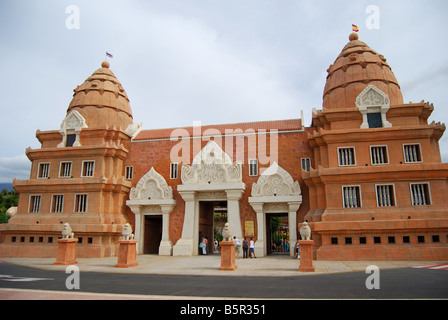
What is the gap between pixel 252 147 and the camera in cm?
2458

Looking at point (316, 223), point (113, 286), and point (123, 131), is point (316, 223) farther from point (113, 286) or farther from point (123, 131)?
point (123, 131)

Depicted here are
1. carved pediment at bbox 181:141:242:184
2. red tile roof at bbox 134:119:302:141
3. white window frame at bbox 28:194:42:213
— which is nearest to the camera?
carved pediment at bbox 181:141:242:184

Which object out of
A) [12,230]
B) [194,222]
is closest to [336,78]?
[194,222]

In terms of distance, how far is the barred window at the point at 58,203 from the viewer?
24875 millimetres

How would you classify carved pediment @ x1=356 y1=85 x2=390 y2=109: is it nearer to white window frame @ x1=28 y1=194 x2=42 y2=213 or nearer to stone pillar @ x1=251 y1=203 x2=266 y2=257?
stone pillar @ x1=251 y1=203 x2=266 y2=257

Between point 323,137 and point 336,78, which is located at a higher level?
point 336,78

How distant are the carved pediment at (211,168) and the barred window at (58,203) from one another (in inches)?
372

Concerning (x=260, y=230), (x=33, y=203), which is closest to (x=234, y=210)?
(x=260, y=230)

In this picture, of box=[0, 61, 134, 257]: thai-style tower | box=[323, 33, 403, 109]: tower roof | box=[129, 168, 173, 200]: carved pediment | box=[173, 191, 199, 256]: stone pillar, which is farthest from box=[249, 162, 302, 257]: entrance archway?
box=[0, 61, 134, 257]: thai-style tower

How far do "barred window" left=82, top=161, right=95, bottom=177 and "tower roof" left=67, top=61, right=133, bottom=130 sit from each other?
3104 millimetres

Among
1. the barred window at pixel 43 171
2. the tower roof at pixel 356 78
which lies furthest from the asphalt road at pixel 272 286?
the barred window at pixel 43 171

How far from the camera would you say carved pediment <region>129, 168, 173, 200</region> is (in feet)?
81.5

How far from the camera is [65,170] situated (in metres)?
25.9

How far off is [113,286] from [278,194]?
47.7 feet
